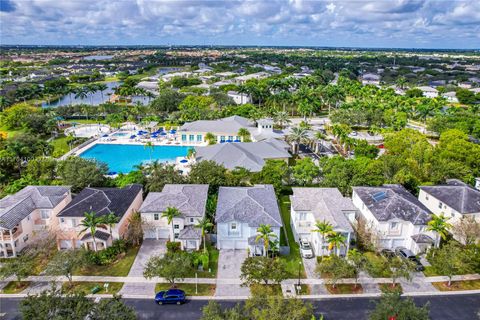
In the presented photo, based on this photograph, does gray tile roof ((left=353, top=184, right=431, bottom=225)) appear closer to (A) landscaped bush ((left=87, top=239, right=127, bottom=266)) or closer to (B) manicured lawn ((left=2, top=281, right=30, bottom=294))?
(A) landscaped bush ((left=87, top=239, right=127, bottom=266))

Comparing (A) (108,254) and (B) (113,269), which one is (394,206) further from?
(A) (108,254)

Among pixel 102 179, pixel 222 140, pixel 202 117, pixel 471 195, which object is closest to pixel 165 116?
pixel 202 117

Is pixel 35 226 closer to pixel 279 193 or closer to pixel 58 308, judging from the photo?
pixel 58 308

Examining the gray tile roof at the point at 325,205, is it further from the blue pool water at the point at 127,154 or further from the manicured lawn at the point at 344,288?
the blue pool water at the point at 127,154

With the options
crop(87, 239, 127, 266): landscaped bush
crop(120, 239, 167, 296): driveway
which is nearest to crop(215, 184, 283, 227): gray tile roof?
crop(120, 239, 167, 296): driveway

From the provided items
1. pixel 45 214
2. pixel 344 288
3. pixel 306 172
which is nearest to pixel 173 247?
pixel 45 214

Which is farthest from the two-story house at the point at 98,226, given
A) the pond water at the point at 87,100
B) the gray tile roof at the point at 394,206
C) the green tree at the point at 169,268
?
the pond water at the point at 87,100
